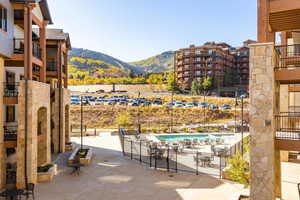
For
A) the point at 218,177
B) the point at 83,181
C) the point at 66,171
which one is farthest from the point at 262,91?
the point at 66,171

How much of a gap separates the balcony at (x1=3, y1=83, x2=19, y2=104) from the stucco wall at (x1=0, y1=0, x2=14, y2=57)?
2403mm

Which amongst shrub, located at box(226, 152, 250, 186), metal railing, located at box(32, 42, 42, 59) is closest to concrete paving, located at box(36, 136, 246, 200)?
shrub, located at box(226, 152, 250, 186)

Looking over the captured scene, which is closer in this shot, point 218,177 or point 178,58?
point 218,177

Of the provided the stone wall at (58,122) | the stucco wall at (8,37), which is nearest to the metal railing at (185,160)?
the stone wall at (58,122)

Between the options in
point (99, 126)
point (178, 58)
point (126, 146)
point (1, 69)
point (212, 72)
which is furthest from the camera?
point (178, 58)

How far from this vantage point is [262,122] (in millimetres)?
9648

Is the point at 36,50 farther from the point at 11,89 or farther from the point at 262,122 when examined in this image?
the point at 262,122

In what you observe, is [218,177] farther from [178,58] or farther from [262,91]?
[178,58]

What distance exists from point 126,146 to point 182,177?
10.8m

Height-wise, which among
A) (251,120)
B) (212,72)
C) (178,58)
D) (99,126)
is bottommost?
(99,126)

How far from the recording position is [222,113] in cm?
5622

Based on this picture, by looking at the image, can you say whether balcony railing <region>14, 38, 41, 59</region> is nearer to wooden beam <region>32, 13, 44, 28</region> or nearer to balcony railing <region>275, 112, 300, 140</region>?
wooden beam <region>32, 13, 44, 28</region>

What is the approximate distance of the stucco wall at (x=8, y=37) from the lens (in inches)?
538

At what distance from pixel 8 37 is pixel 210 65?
83816 millimetres
